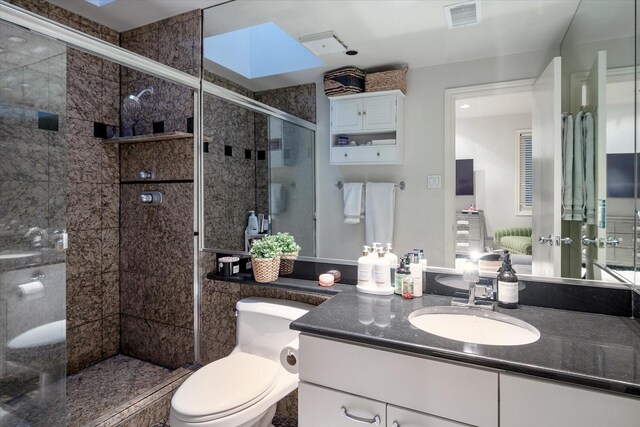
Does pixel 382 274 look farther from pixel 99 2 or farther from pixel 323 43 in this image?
pixel 99 2

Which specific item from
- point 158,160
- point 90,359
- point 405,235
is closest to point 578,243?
point 405,235

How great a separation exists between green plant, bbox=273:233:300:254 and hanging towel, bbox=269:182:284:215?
29 centimetres

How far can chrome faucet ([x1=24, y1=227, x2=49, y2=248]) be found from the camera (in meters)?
1.76

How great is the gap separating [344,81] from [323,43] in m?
0.26

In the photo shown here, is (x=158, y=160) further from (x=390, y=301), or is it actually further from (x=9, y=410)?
(x=390, y=301)

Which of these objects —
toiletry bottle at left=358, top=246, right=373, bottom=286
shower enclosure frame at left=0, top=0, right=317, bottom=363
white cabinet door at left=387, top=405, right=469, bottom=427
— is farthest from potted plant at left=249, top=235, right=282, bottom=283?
white cabinet door at left=387, top=405, right=469, bottom=427

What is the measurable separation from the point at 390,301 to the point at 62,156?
193cm

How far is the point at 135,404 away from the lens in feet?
5.97

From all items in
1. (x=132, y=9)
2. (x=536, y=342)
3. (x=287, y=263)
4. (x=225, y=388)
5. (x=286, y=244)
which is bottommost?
(x=225, y=388)

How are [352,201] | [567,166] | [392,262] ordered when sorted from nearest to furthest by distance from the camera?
[567,166]
[392,262]
[352,201]

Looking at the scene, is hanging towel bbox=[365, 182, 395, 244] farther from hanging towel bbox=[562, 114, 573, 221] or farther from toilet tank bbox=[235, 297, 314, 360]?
hanging towel bbox=[562, 114, 573, 221]

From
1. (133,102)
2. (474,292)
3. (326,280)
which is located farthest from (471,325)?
(133,102)

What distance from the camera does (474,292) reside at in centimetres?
141

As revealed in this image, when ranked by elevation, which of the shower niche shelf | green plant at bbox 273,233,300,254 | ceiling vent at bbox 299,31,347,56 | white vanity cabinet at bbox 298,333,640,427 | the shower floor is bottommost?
the shower floor
